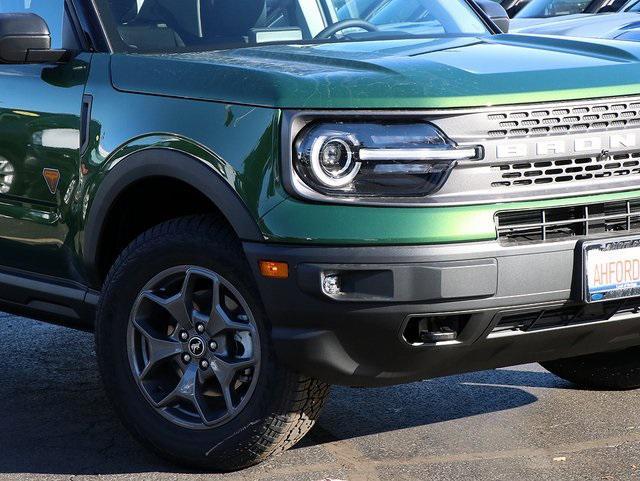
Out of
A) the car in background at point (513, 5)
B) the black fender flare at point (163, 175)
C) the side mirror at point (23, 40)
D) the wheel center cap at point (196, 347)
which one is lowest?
the car in background at point (513, 5)

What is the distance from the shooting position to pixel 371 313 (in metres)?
3.60

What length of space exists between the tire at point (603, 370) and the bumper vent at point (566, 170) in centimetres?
116

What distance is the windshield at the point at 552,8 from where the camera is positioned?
431 inches

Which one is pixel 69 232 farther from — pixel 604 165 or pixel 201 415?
pixel 604 165

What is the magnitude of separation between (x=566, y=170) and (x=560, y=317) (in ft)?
1.35

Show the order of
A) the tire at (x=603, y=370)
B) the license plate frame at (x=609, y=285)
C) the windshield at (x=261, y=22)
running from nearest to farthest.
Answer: the license plate frame at (x=609, y=285)
the windshield at (x=261, y=22)
the tire at (x=603, y=370)

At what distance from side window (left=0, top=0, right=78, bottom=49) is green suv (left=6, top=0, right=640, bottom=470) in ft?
0.17

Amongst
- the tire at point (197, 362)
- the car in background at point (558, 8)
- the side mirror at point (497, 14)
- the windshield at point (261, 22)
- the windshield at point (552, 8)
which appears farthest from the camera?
the windshield at point (552, 8)

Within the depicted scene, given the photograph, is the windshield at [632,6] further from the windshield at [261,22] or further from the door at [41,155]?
the door at [41,155]

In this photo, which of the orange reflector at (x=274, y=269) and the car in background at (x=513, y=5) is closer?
the orange reflector at (x=274, y=269)

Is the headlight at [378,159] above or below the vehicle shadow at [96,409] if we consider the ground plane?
above

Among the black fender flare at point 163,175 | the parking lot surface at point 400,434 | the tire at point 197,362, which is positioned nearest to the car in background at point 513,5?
the parking lot surface at point 400,434

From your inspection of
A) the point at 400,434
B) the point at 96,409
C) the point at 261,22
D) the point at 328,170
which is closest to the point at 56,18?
the point at 261,22

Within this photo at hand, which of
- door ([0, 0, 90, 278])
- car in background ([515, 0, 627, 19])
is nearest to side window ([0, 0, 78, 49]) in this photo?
door ([0, 0, 90, 278])
